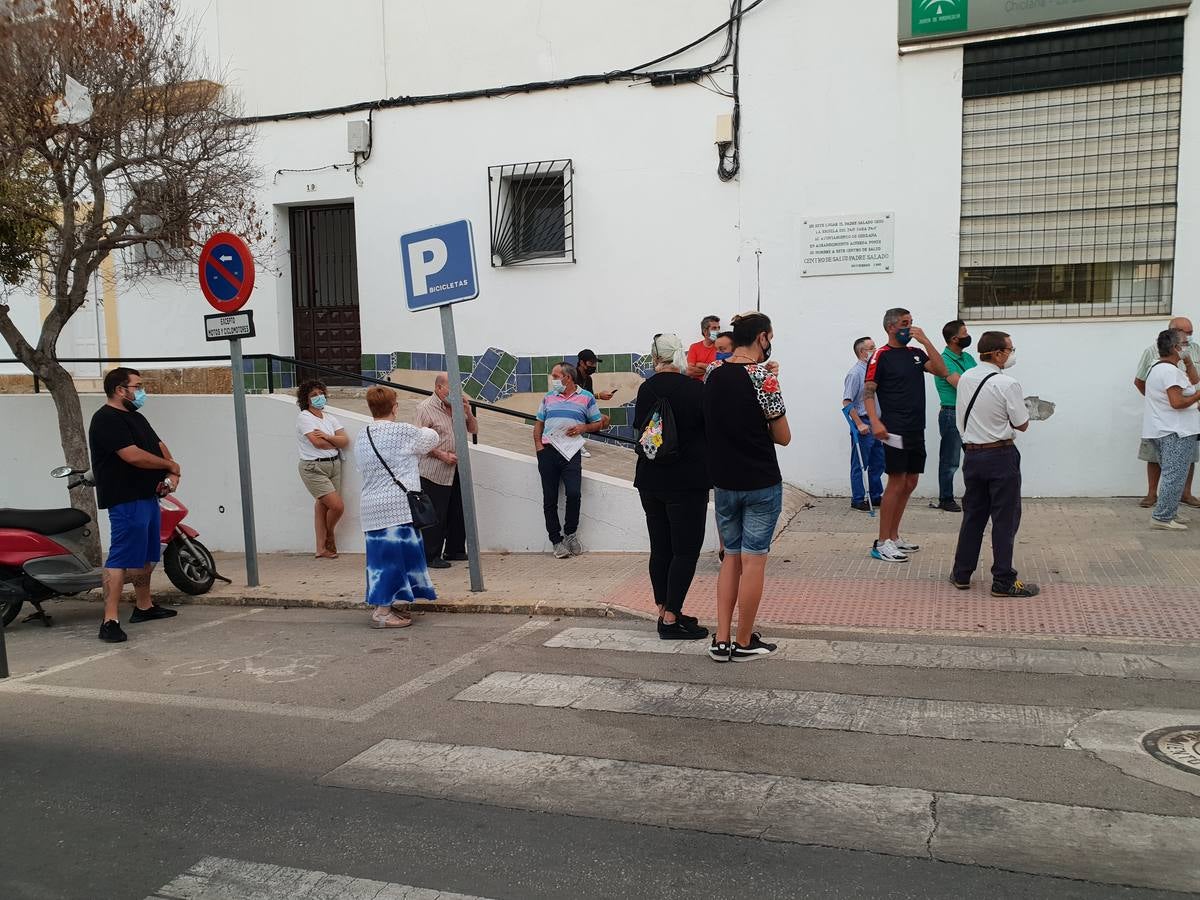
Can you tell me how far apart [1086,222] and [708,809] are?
8.57 m

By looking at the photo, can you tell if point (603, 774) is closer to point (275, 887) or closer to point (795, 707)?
point (795, 707)

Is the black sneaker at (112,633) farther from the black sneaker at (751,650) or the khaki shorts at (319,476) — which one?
the black sneaker at (751,650)

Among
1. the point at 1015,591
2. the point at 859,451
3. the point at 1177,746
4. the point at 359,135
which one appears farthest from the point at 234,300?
the point at 1177,746

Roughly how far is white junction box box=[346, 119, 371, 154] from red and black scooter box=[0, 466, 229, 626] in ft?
19.3

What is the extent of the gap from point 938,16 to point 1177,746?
8.17 metres

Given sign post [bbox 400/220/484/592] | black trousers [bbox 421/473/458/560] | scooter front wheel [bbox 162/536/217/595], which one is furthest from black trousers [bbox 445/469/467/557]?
scooter front wheel [bbox 162/536/217/595]

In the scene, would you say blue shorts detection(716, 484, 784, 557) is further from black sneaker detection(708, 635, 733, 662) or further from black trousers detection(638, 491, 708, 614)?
black sneaker detection(708, 635, 733, 662)

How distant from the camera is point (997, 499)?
703 cm

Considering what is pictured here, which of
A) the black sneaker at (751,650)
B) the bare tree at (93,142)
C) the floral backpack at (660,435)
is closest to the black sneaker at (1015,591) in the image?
the black sneaker at (751,650)

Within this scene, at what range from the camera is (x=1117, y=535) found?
8656 mm

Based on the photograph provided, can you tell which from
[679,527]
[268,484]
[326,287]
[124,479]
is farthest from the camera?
[326,287]

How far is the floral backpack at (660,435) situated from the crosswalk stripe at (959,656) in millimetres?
1218

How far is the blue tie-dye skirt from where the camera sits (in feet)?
24.5

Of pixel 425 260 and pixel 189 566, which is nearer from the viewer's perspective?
pixel 425 260
